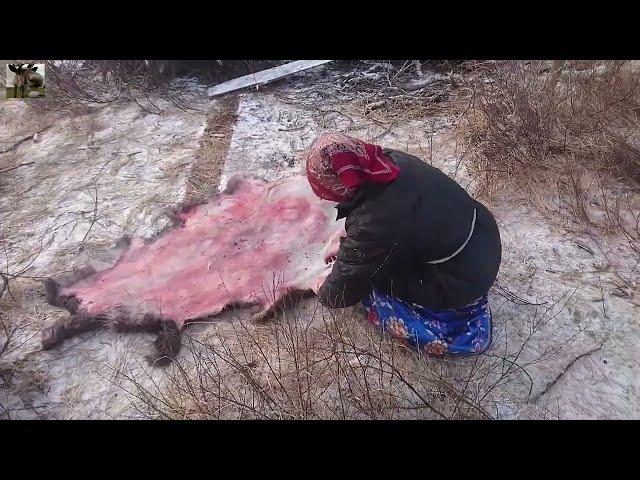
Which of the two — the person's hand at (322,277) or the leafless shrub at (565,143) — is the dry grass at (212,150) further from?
the leafless shrub at (565,143)

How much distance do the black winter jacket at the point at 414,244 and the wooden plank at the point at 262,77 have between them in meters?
3.71

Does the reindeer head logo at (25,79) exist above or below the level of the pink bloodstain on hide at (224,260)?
above

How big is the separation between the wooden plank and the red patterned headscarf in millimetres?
3697

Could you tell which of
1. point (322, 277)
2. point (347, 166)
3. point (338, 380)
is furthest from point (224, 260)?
point (347, 166)

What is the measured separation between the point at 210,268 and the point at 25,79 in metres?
3.86

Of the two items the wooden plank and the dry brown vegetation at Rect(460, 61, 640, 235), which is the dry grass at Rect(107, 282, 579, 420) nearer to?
the dry brown vegetation at Rect(460, 61, 640, 235)

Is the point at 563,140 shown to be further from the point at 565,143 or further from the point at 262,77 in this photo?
the point at 262,77

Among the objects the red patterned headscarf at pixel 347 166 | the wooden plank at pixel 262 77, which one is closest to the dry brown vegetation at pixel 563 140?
the red patterned headscarf at pixel 347 166

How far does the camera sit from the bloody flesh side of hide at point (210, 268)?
3270 millimetres

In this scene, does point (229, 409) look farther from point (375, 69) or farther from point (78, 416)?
point (375, 69)

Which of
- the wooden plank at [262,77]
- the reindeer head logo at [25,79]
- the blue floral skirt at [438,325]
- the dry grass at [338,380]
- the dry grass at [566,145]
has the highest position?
the reindeer head logo at [25,79]

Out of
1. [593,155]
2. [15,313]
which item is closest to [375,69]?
[593,155]

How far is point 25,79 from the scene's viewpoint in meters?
5.61

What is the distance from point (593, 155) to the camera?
13.8 ft
